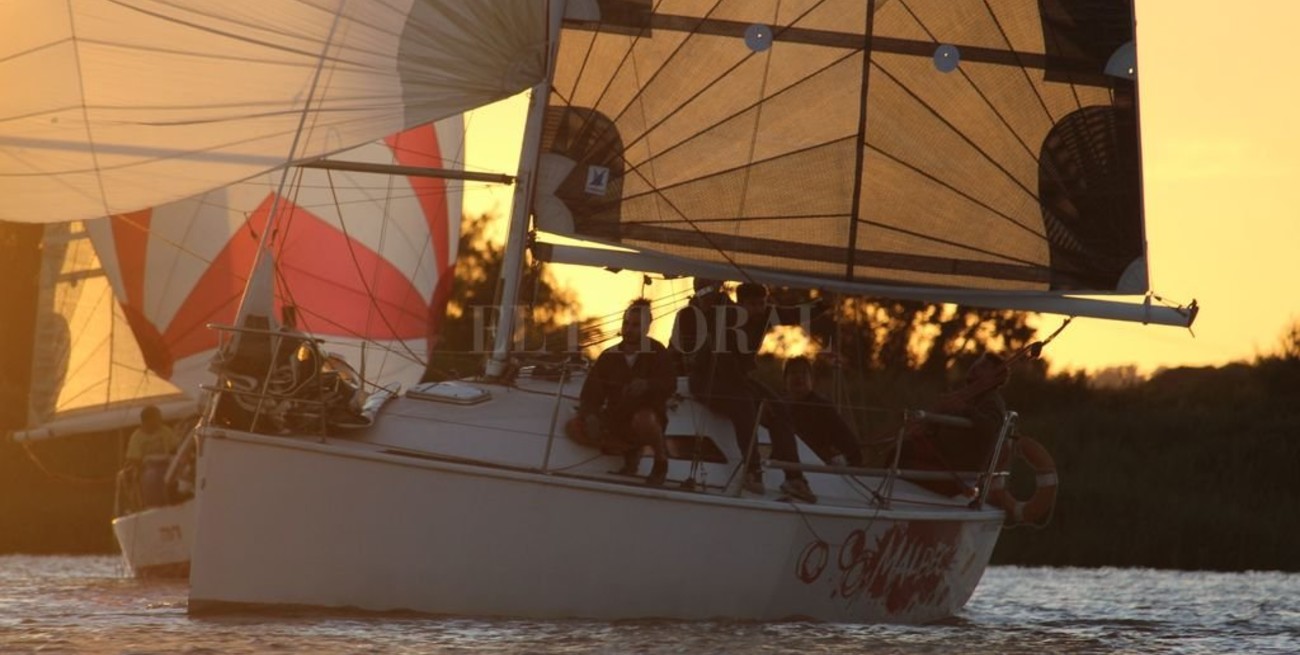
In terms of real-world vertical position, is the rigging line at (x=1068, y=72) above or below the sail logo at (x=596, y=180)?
above

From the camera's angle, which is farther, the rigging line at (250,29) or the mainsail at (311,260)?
the mainsail at (311,260)

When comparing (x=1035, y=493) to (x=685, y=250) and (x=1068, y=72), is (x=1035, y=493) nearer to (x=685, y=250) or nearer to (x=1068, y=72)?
(x=685, y=250)

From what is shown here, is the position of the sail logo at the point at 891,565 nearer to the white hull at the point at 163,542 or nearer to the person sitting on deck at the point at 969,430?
the person sitting on deck at the point at 969,430

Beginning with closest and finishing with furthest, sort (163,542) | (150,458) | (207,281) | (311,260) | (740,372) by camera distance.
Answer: (740,372) < (163,542) < (150,458) < (311,260) < (207,281)

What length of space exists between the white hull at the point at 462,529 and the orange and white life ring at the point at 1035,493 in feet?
8.89

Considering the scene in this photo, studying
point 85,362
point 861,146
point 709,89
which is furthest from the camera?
point 85,362

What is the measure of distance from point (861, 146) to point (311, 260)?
8.88m

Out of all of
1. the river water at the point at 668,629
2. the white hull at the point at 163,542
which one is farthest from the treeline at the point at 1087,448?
the river water at the point at 668,629

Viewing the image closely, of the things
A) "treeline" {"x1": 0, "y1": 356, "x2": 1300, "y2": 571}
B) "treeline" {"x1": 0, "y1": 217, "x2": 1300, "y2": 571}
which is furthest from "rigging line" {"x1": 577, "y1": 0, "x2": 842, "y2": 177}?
"treeline" {"x1": 0, "y1": 356, "x2": 1300, "y2": 571}

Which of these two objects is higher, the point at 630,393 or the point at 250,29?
the point at 250,29

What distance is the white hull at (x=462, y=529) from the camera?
48.9ft

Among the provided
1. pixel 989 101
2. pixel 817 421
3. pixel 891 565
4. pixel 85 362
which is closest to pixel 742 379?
pixel 817 421

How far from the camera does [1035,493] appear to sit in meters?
17.8

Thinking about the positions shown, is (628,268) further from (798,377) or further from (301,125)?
(301,125)
